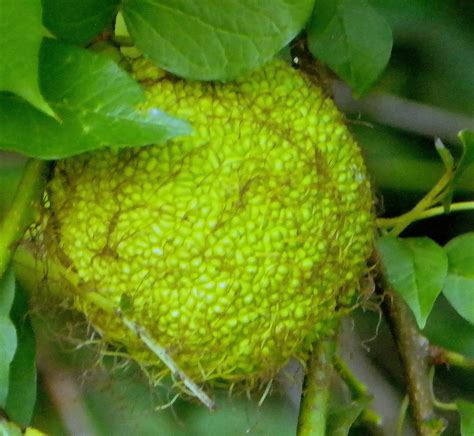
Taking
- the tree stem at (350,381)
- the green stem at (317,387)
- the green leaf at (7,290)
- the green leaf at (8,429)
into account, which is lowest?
the tree stem at (350,381)

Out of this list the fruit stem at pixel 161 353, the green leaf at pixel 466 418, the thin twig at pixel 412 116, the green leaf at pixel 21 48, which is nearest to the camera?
the green leaf at pixel 21 48

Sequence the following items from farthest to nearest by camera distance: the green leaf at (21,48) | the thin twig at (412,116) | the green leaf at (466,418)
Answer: the thin twig at (412,116) → the green leaf at (466,418) → the green leaf at (21,48)

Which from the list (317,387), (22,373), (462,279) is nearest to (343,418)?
(317,387)

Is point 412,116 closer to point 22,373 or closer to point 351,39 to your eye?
point 351,39

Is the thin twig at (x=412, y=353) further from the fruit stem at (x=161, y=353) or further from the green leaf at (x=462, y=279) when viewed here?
the fruit stem at (x=161, y=353)

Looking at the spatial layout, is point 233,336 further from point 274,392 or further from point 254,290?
point 274,392

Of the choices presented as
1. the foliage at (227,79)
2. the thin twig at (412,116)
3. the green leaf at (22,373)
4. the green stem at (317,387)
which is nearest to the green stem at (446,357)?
the foliage at (227,79)
